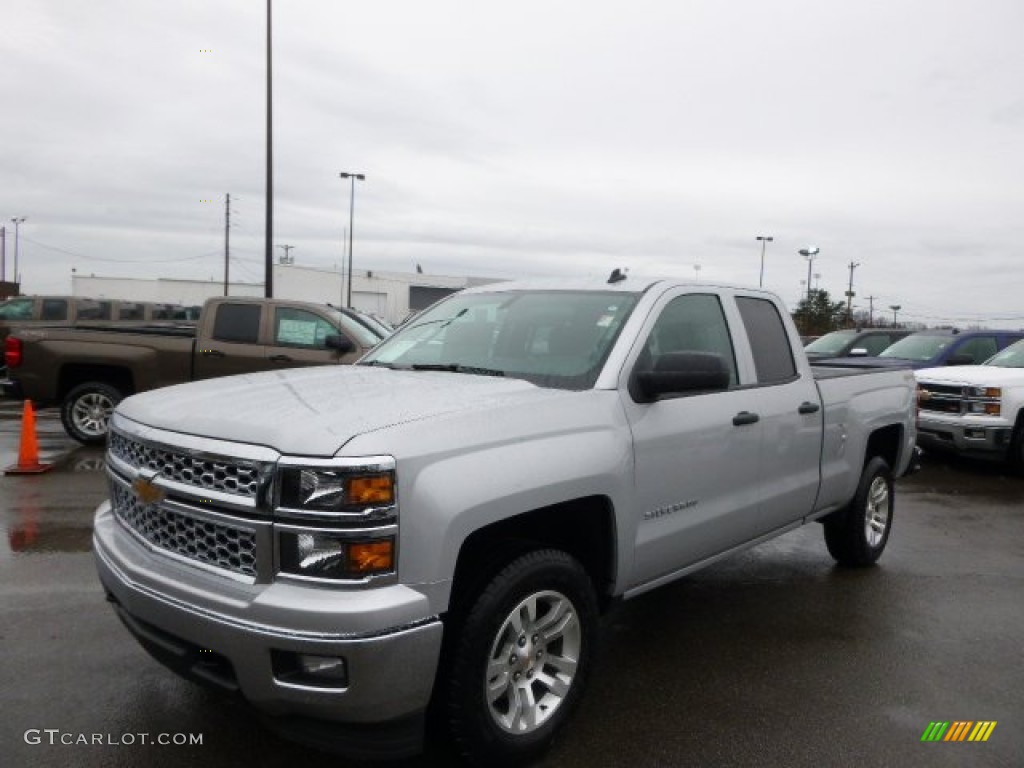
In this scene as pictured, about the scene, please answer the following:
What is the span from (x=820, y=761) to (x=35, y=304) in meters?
17.9

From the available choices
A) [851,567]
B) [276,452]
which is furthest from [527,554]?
[851,567]

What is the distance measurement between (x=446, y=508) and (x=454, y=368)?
134cm

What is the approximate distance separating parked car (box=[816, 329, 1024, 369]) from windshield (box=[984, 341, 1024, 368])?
146 cm

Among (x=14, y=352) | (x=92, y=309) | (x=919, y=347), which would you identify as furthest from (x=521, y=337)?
(x=92, y=309)

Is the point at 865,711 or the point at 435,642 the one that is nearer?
the point at 435,642

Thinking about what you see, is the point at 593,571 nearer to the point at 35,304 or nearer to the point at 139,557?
the point at 139,557

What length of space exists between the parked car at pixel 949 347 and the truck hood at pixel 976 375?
1952mm

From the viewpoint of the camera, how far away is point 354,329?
381 inches

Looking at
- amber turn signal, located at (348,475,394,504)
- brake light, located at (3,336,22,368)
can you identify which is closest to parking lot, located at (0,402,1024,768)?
amber turn signal, located at (348,475,394,504)

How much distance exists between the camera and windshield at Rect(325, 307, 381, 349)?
948 cm

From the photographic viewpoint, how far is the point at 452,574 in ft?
8.64

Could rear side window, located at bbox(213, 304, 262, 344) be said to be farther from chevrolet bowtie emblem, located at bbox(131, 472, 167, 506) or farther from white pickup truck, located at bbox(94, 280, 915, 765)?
chevrolet bowtie emblem, located at bbox(131, 472, 167, 506)

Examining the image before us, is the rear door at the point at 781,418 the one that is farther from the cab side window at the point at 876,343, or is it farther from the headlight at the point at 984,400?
the cab side window at the point at 876,343

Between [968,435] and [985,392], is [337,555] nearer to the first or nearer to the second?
[968,435]
